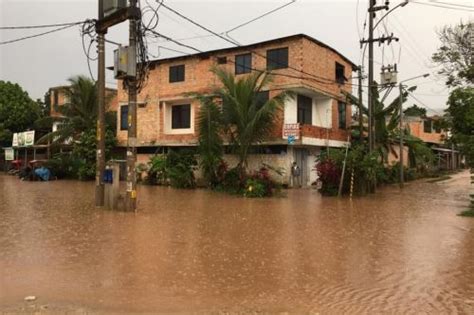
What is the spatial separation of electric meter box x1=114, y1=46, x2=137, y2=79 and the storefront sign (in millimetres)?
10413

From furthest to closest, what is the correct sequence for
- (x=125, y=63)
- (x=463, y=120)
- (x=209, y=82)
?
(x=209, y=82)
(x=463, y=120)
(x=125, y=63)

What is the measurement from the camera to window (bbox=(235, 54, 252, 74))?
84.4 ft

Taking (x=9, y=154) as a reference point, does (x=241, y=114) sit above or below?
above

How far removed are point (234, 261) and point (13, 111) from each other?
130 ft

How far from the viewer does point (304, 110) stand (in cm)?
2656

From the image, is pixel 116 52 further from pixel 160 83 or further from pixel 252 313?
pixel 160 83

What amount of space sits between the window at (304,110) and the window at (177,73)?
7.34m

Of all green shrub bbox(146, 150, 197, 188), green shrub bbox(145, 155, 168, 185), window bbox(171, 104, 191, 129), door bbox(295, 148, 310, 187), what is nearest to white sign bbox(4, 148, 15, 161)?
green shrub bbox(145, 155, 168, 185)

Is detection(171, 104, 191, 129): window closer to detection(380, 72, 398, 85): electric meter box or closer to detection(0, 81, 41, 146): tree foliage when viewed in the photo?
detection(380, 72, 398, 85): electric meter box

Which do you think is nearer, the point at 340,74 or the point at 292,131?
the point at 292,131

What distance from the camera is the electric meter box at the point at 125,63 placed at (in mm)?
13797

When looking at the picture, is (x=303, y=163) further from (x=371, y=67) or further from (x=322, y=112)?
(x=371, y=67)

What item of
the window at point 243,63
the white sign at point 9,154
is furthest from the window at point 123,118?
the white sign at point 9,154

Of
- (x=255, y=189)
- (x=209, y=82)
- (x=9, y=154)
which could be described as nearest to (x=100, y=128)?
(x=255, y=189)
